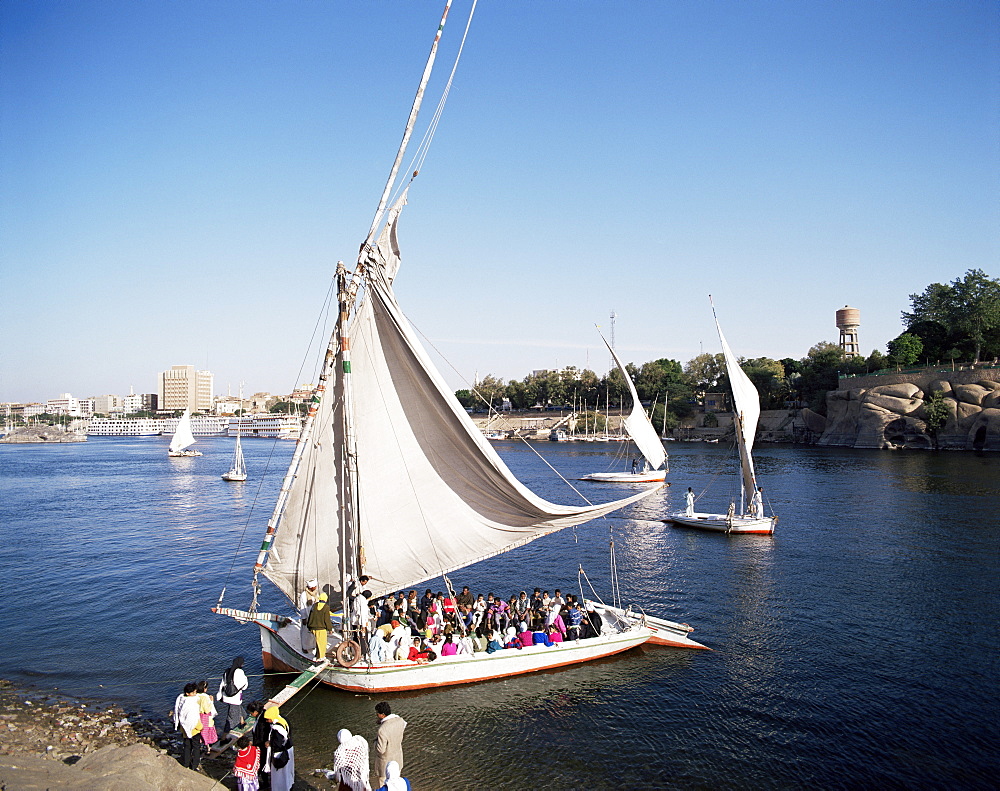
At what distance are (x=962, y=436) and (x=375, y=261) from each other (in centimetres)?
8133

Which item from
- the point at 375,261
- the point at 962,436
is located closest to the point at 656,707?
the point at 375,261

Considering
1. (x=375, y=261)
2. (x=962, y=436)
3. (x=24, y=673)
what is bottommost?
(x=24, y=673)

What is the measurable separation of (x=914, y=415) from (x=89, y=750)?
86.8m

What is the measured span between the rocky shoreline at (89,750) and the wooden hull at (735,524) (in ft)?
94.0

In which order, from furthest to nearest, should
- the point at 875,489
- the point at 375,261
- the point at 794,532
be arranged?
1. the point at 875,489
2. the point at 794,532
3. the point at 375,261

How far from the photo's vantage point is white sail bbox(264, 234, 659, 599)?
14859 millimetres

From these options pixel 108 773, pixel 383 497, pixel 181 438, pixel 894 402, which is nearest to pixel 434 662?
pixel 383 497

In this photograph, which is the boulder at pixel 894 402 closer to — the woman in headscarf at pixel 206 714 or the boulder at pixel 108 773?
the woman in headscarf at pixel 206 714

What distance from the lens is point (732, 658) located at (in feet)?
62.2

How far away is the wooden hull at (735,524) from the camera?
118ft

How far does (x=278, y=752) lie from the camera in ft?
A: 34.7

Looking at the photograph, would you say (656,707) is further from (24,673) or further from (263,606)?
(24,673)

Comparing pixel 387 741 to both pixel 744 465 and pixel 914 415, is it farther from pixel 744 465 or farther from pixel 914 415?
pixel 914 415

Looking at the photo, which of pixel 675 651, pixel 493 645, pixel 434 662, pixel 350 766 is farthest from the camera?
pixel 675 651
